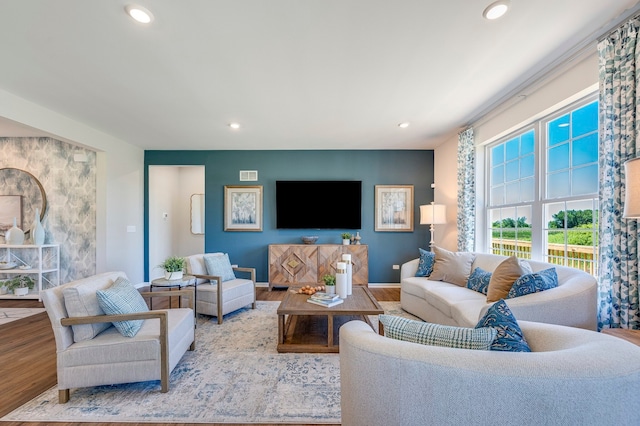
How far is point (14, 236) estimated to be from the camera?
166 inches

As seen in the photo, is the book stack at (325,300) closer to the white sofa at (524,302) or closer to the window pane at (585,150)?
the white sofa at (524,302)

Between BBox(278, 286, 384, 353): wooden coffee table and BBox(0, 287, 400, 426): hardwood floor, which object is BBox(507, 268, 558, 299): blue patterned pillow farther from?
BBox(0, 287, 400, 426): hardwood floor

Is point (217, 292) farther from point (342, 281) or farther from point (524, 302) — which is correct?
point (524, 302)

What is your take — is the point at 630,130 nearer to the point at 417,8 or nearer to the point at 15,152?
the point at 417,8

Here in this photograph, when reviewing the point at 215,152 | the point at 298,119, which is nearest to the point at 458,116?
the point at 298,119

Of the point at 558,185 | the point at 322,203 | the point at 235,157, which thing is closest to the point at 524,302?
the point at 558,185

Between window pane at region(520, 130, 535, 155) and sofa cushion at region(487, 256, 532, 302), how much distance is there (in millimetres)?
1534

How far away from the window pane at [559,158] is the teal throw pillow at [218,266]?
4048 millimetres

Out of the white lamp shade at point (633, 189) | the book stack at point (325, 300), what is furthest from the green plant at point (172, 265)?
the white lamp shade at point (633, 189)

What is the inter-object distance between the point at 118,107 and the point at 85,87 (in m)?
0.51

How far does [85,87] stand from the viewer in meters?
2.79

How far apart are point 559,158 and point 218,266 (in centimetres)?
418

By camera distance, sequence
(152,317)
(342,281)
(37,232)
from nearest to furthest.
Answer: (152,317) < (342,281) < (37,232)

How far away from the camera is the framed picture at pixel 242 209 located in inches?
208
